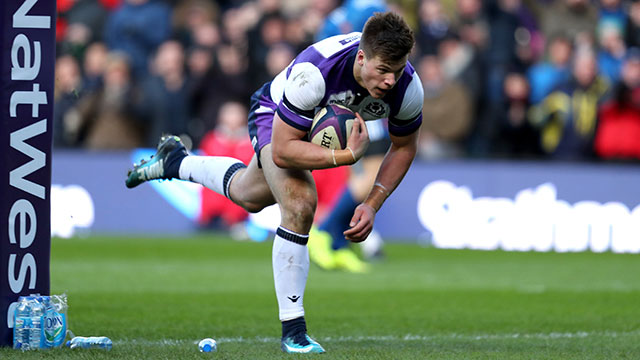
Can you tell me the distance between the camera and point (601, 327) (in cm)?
756

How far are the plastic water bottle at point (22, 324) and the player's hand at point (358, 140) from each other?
1929 millimetres

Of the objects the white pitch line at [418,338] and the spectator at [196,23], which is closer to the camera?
the white pitch line at [418,338]

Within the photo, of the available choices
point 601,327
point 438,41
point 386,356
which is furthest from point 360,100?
point 438,41

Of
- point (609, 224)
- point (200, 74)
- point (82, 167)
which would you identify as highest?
point (200, 74)

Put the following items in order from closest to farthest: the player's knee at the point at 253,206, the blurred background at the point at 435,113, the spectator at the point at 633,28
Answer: the player's knee at the point at 253,206
the blurred background at the point at 435,113
the spectator at the point at 633,28

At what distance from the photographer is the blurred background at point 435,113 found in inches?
597

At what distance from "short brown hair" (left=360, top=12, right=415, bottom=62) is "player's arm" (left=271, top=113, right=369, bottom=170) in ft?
1.28

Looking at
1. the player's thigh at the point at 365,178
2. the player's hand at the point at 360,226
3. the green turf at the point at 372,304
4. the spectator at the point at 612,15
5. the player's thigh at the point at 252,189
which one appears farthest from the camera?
the spectator at the point at 612,15

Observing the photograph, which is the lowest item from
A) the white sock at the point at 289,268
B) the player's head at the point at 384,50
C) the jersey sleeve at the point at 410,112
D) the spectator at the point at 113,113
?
the white sock at the point at 289,268

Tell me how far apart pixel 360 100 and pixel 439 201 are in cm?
952

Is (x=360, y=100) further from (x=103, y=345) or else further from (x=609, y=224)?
(x=609, y=224)

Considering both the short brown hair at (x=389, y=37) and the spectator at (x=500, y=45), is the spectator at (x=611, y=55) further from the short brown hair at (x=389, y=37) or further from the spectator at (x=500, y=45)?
the short brown hair at (x=389, y=37)

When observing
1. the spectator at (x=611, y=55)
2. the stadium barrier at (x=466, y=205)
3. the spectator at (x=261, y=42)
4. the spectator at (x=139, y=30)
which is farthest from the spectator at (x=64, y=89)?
the spectator at (x=611, y=55)

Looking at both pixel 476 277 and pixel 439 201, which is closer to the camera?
pixel 476 277
